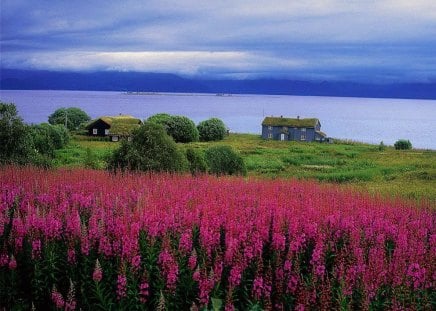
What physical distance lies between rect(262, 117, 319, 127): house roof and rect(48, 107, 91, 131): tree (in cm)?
3079

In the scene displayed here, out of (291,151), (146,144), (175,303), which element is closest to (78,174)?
(146,144)

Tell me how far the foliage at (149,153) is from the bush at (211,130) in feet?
195

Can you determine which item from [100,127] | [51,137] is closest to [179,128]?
[100,127]

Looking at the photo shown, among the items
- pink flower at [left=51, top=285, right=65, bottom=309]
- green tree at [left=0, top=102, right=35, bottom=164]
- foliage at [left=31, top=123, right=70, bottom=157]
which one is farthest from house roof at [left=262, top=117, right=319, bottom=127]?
pink flower at [left=51, top=285, right=65, bottom=309]

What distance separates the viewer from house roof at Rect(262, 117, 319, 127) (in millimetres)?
81688

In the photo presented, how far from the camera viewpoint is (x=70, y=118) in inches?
3620

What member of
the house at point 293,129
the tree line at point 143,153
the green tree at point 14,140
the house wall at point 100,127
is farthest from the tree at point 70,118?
the green tree at point 14,140

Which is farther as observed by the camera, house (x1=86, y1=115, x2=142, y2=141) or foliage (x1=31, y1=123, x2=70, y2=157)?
house (x1=86, y1=115, x2=142, y2=141)

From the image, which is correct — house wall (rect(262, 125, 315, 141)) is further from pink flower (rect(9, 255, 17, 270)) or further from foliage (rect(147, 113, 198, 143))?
pink flower (rect(9, 255, 17, 270))

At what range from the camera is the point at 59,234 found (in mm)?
7895

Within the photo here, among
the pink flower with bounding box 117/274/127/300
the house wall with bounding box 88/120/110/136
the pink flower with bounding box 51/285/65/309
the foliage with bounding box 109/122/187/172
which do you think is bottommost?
the house wall with bounding box 88/120/110/136

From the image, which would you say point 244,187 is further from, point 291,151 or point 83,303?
point 291,151

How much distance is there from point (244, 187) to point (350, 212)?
316cm

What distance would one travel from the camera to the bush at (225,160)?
28.4 metres
